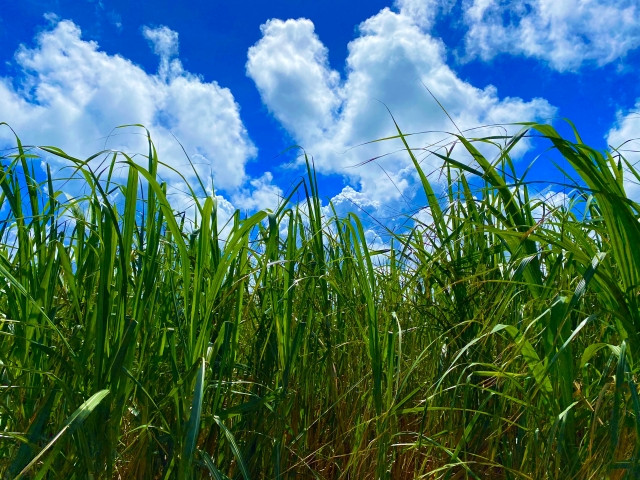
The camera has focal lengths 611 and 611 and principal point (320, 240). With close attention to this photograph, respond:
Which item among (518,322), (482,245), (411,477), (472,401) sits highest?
(482,245)

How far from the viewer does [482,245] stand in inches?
63.6

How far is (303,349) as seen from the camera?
4.95 ft

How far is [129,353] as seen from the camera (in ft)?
3.74

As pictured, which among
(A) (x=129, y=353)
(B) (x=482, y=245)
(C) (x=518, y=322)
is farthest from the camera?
(B) (x=482, y=245)

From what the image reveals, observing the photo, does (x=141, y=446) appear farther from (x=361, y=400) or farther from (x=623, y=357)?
(x=623, y=357)

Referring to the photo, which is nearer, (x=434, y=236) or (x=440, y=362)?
(x=440, y=362)

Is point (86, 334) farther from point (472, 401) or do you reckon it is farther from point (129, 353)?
point (472, 401)

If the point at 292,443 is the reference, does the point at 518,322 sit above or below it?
above

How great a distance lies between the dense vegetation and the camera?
113cm

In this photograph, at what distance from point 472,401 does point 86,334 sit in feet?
2.93

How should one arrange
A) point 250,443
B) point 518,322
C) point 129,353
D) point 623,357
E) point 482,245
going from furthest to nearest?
point 482,245, point 518,322, point 250,443, point 129,353, point 623,357

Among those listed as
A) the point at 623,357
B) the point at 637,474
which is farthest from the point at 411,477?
the point at 623,357

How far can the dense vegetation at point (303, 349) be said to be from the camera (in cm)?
113

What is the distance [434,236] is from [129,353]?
90 centimetres
